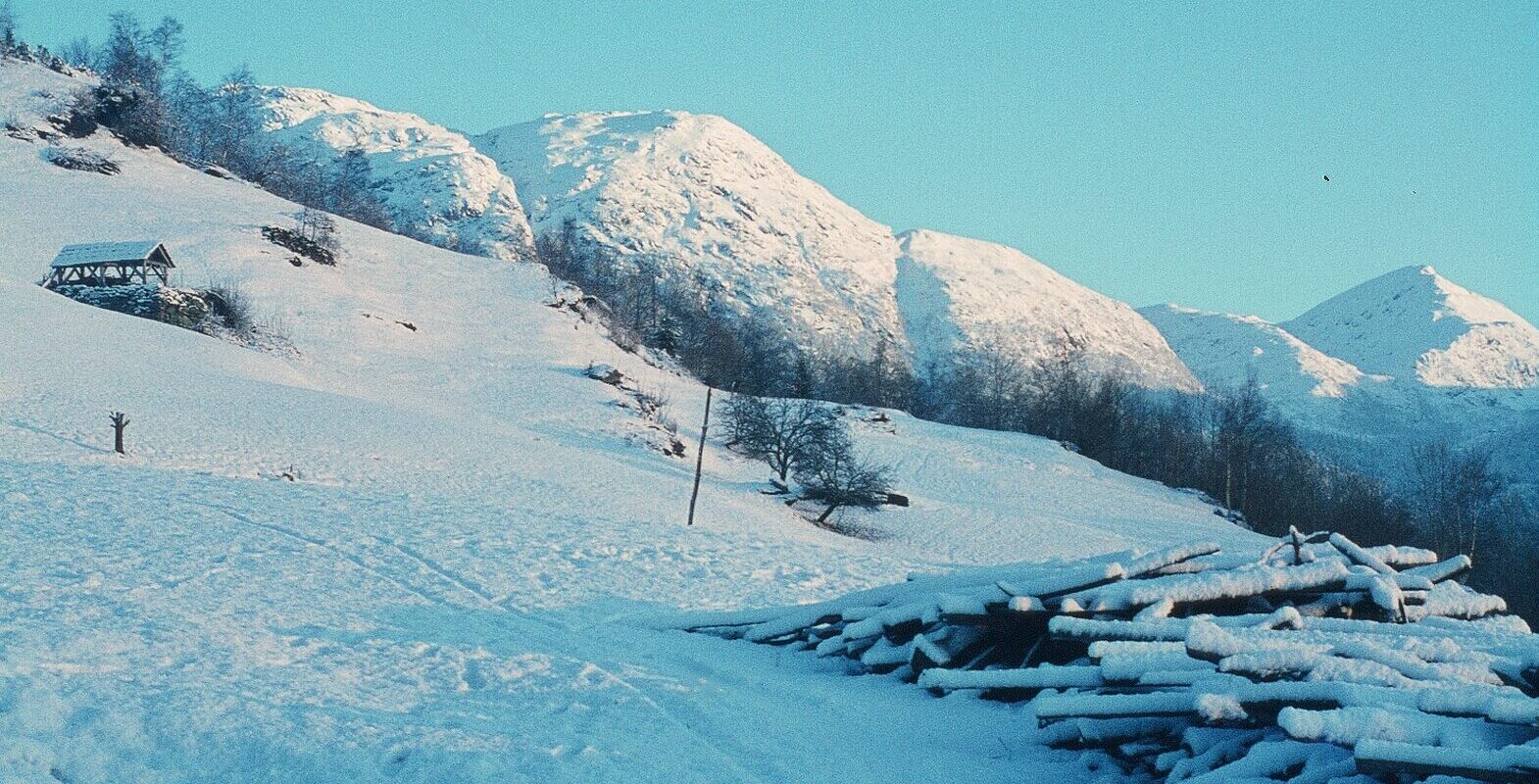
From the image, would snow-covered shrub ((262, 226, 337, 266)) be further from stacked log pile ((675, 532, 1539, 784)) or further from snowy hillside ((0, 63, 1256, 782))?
stacked log pile ((675, 532, 1539, 784))

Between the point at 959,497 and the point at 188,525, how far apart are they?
39.2m

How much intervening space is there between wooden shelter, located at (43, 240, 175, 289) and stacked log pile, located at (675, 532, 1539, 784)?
165 ft

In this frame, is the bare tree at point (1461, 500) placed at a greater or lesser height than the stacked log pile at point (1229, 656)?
greater

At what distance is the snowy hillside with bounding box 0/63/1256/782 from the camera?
21.7 ft

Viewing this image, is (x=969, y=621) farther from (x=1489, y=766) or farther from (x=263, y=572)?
(x=263, y=572)

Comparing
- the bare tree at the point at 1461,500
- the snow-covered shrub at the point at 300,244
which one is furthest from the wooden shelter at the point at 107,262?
the bare tree at the point at 1461,500

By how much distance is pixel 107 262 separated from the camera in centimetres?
4878

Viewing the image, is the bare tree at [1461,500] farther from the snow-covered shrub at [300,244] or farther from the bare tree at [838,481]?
the snow-covered shrub at [300,244]

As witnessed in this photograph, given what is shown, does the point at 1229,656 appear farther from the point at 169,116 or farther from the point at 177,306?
the point at 169,116

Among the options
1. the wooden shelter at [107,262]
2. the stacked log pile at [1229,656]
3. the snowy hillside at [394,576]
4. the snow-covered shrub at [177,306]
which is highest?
the wooden shelter at [107,262]

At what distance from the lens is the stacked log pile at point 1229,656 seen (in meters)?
4.88

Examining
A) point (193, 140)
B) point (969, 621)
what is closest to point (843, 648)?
point (969, 621)

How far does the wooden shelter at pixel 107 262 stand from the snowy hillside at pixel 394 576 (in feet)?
21.6

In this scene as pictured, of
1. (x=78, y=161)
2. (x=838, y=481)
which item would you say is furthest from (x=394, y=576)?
(x=78, y=161)
